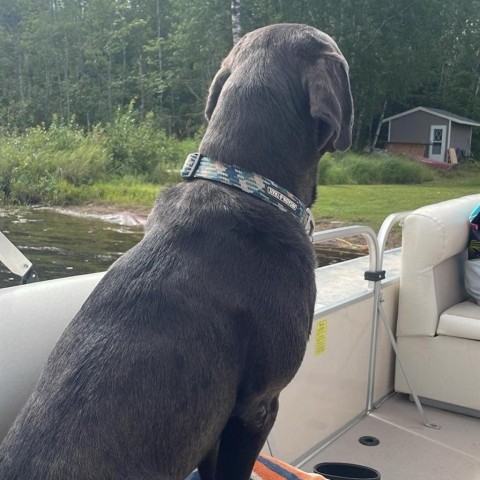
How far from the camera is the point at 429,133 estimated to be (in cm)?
2294

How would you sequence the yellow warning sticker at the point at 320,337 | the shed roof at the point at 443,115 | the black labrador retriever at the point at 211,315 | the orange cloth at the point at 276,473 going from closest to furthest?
the black labrador retriever at the point at 211,315
the orange cloth at the point at 276,473
the yellow warning sticker at the point at 320,337
the shed roof at the point at 443,115

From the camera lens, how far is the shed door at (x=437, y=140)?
2281 cm

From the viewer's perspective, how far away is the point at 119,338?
1.12 m

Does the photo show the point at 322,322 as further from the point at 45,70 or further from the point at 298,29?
the point at 45,70

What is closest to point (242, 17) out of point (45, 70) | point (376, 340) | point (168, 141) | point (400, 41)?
point (400, 41)

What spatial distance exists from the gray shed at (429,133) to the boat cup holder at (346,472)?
2141 cm

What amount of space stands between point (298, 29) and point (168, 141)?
12910 millimetres

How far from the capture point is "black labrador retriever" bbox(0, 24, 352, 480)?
108 centimetres

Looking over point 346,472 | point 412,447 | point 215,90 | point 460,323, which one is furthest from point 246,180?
point 460,323

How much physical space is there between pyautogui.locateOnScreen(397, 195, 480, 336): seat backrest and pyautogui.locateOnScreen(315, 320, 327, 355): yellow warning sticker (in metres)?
0.72

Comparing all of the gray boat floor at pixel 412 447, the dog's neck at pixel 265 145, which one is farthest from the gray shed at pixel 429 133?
the dog's neck at pixel 265 145

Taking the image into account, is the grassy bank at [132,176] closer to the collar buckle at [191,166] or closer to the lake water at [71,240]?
the lake water at [71,240]

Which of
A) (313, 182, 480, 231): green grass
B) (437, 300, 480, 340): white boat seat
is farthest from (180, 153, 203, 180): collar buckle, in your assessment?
(313, 182, 480, 231): green grass

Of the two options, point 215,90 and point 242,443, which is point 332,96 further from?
point 242,443
